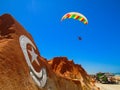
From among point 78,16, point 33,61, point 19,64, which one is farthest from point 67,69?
point 19,64

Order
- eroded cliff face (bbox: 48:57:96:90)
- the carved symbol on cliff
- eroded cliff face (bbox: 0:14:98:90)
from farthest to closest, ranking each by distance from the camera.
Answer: eroded cliff face (bbox: 48:57:96:90) < the carved symbol on cliff < eroded cliff face (bbox: 0:14:98:90)

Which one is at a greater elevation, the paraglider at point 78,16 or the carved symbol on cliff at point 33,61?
the paraglider at point 78,16

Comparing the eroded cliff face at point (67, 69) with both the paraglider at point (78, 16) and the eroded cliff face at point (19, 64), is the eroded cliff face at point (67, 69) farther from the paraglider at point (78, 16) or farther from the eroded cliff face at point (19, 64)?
the eroded cliff face at point (19, 64)

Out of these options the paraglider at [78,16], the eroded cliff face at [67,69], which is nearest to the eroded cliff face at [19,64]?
the paraglider at [78,16]

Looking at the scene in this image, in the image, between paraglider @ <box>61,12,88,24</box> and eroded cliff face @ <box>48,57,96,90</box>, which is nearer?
paraglider @ <box>61,12,88,24</box>

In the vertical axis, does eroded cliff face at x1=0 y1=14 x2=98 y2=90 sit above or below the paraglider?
below

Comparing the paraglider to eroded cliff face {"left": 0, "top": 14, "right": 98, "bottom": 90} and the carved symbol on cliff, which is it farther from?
the carved symbol on cliff

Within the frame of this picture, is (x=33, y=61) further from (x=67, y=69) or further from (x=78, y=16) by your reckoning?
(x=67, y=69)

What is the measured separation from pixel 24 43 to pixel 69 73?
110ft

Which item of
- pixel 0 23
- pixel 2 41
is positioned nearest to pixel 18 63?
pixel 2 41

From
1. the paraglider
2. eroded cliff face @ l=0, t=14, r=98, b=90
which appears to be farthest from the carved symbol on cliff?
the paraglider

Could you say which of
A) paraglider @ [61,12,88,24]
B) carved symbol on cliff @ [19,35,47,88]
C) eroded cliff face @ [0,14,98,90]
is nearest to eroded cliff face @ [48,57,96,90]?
paraglider @ [61,12,88,24]

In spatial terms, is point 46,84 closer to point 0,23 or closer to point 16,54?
point 16,54

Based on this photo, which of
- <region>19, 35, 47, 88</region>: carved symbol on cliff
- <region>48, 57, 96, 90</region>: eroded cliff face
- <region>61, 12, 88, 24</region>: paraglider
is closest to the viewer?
<region>19, 35, 47, 88</region>: carved symbol on cliff
